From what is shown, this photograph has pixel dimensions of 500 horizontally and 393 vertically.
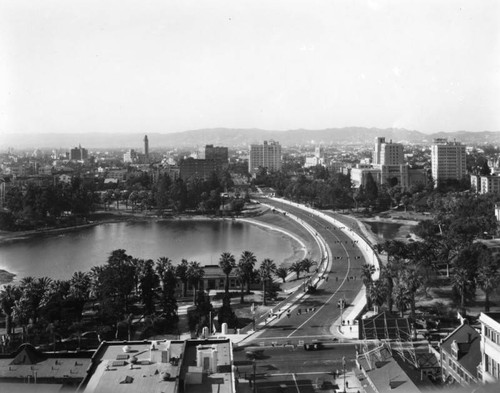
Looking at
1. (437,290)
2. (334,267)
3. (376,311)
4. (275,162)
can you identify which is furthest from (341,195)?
(275,162)

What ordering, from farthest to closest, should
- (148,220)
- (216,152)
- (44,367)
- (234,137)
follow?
(234,137) < (216,152) < (148,220) < (44,367)

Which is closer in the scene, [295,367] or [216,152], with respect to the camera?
[295,367]

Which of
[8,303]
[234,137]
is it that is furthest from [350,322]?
[234,137]

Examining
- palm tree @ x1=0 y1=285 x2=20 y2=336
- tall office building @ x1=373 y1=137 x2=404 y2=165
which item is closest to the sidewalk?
palm tree @ x1=0 y1=285 x2=20 y2=336

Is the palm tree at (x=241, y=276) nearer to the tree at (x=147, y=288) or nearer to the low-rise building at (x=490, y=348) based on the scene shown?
the tree at (x=147, y=288)

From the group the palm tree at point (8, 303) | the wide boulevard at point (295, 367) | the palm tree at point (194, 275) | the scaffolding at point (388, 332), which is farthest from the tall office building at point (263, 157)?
the wide boulevard at point (295, 367)

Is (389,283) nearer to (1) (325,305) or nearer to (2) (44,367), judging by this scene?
(1) (325,305)

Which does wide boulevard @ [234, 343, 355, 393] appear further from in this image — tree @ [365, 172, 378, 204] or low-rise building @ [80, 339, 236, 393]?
tree @ [365, 172, 378, 204]
